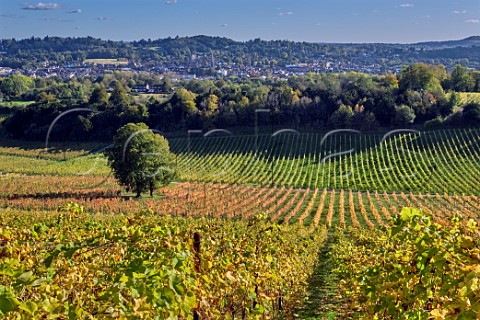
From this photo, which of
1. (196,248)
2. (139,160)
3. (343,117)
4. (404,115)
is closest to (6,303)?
(196,248)

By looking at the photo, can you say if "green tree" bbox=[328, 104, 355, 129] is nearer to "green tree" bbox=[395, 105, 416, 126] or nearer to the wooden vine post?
"green tree" bbox=[395, 105, 416, 126]

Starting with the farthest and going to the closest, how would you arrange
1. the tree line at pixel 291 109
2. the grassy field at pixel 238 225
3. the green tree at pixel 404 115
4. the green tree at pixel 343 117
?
the green tree at pixel 343 117 < the tree line at pixel 291 109 < the green tree at pixel 404 115 < the grassy field at pixel 238 225

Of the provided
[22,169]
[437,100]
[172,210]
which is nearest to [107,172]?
[22,169]

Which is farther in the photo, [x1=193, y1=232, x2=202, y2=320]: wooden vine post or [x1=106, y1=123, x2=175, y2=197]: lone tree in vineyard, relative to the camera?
[x1=106, y1=123, x2=175, y2=197]: lone tree in vineyard

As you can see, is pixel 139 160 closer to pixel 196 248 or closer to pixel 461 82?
pixel 196 248

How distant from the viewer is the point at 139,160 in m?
37.3

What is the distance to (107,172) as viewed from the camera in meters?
51.1

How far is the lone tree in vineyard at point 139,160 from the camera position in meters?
37.5

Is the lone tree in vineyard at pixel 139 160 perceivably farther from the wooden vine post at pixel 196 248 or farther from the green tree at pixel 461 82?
the green tree at pixel 461 82

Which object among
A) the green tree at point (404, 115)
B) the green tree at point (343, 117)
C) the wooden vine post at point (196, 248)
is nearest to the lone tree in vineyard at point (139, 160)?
the green tree at point (343, 117)

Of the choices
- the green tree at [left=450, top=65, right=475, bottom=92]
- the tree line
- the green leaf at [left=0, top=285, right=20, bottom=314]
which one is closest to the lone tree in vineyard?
the tree line

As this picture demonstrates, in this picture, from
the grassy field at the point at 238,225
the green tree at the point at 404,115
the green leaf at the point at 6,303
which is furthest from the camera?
the green tree at the point at 404,115

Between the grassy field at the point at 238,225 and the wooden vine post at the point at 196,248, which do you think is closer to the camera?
the grassy field at the point at 238,225

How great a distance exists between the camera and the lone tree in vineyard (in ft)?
123
